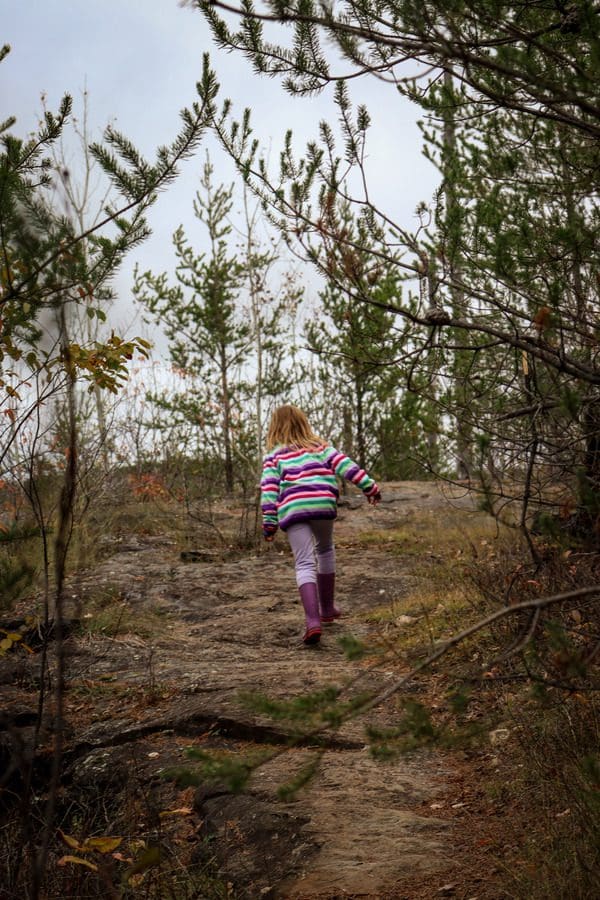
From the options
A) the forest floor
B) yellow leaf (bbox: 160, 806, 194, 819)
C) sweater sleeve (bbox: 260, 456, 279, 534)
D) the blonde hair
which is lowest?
Result: yellow leaf (bbox: 160, 806, 194, 819)

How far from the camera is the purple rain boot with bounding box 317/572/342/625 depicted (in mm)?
6727

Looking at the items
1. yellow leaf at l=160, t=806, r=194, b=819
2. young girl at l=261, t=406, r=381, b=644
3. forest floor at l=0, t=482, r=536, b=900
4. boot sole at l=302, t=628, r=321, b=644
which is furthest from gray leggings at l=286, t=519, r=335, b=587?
yellow leaf at l=160, t=806, r=194, b=819

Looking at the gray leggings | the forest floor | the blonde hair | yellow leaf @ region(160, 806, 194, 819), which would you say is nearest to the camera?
the forest floor

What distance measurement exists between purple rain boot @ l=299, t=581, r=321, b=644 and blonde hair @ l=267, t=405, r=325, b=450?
1129 mm

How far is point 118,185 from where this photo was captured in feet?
9.84

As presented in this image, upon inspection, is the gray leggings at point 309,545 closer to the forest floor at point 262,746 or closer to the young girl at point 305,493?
the young girl at point 305,493

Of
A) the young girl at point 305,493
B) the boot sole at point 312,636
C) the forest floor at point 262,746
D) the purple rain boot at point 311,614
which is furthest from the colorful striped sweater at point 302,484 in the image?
the forest floor at point 262,746

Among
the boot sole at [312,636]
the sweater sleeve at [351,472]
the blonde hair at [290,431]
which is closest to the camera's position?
the boot sole at [312,636]

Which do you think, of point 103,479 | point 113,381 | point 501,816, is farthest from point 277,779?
point 103,479

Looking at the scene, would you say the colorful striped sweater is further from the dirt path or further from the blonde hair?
the dirt path

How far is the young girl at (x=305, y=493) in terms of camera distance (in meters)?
6.25

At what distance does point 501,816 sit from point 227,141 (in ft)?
9.43

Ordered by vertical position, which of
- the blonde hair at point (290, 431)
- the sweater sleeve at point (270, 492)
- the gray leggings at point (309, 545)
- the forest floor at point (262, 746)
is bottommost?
the forest floor at point (262, 746)

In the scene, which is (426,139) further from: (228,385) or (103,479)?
(228,385)
